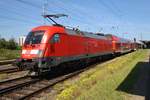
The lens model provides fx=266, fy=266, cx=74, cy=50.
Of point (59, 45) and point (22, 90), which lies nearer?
point (22, 90)

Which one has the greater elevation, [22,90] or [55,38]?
[55,38]

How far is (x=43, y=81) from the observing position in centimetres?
1456

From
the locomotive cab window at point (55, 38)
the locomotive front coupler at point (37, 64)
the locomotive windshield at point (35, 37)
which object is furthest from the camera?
the locomotive cab window at point (55, 38)

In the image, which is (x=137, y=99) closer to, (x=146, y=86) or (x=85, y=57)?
(x=146, y=86)

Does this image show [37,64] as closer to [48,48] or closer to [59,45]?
[48,48]

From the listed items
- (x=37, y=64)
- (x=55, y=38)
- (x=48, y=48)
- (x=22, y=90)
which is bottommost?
(x=22, y=90)

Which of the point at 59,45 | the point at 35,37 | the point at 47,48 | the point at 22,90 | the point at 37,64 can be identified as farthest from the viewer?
the point at 59,45

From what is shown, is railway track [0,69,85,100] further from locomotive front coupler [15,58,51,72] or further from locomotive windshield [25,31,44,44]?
locomotive windshield [25,31,44,44]

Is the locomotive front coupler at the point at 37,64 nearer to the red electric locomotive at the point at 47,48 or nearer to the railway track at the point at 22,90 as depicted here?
the red electric locomotive at the point at 47,48

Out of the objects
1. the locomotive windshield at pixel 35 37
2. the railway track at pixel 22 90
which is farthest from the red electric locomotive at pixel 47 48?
the railway track at pixel 22 90

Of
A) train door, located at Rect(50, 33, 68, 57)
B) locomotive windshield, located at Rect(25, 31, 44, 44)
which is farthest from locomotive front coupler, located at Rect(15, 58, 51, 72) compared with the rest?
locomotive windshield, located at Rect(25, 31, 44, 44)

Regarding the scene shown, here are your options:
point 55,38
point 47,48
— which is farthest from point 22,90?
point 55,38

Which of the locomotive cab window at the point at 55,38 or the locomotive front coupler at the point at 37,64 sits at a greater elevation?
the locomotive cab window at the point at 55,38

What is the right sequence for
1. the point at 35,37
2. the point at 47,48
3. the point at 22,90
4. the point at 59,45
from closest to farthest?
the point at 22,90 < the point at 47,48 < the point at 35,37 < the point at 59,45
